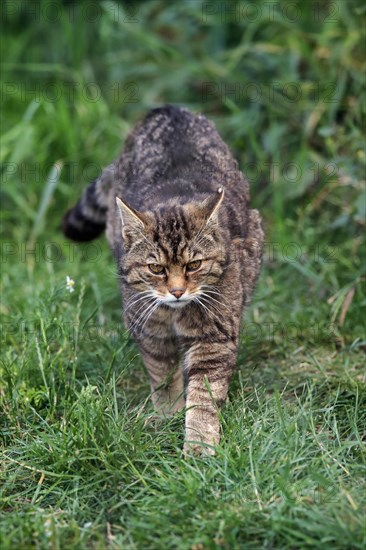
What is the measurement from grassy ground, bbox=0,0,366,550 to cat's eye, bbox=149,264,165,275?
0.50 m

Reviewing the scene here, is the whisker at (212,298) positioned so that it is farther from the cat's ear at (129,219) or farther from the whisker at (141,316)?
the cat's ear at (129,219)

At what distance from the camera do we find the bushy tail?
5.11 metres

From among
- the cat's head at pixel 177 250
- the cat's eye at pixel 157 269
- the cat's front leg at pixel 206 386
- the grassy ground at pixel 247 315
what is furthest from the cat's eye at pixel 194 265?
the grassy ground at pixel 247 315

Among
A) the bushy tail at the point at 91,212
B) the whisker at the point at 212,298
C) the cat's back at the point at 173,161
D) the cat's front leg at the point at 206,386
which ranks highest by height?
the cat's back at the point at 173,161

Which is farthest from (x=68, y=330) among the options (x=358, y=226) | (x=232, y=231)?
(x=358, y=226)

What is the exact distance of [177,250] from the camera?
3.89 metres

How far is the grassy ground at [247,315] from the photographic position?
328 cm

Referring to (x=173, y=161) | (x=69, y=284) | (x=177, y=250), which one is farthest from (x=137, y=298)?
(x=173, y=161)

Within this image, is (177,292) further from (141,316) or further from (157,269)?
(141,316)

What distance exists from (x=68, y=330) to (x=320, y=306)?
4.94 ft

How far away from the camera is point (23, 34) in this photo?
7.41m

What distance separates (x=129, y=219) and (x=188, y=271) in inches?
13.6

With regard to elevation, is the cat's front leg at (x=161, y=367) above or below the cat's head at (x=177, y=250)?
below

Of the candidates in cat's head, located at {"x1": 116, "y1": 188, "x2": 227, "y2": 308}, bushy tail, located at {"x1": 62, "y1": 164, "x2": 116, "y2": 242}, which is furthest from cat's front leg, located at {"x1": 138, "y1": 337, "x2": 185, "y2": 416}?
bushy tail, located at {"x1": 62, "y1": 164, "x2": 116, "y2": 242}
